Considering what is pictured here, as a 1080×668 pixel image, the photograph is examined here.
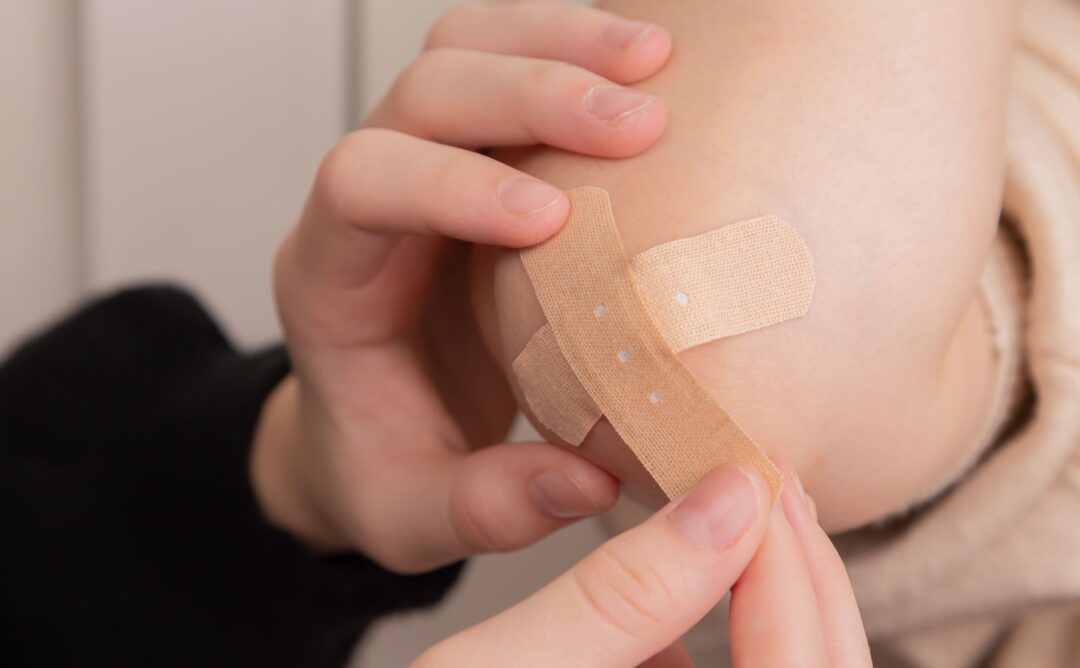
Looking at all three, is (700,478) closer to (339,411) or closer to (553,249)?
(553,249)

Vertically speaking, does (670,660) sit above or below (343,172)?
below

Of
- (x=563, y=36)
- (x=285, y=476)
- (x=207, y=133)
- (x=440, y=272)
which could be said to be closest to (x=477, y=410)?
(x=440, y=272)

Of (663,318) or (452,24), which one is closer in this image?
(663,318)

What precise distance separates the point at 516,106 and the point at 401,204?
101 mm

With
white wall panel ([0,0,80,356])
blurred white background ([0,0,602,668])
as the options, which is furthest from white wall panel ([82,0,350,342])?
white wall panel ([0,0,80,356])

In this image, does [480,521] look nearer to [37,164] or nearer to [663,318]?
[663,318]

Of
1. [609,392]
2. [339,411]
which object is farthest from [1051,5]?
[339,411]

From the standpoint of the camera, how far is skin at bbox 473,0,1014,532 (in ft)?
1.91

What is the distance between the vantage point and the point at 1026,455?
30.0 inches

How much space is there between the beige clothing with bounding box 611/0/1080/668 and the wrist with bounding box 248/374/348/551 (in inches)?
20.8

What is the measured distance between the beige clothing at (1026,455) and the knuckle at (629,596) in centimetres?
40

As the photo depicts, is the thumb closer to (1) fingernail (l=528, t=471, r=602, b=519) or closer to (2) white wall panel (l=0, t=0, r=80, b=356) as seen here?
(1) fingernail (l=528, t=471, r=602, b=519)

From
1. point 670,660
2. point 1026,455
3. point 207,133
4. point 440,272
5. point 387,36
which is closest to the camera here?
point 670,660

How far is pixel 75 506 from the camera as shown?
3.93 feet
